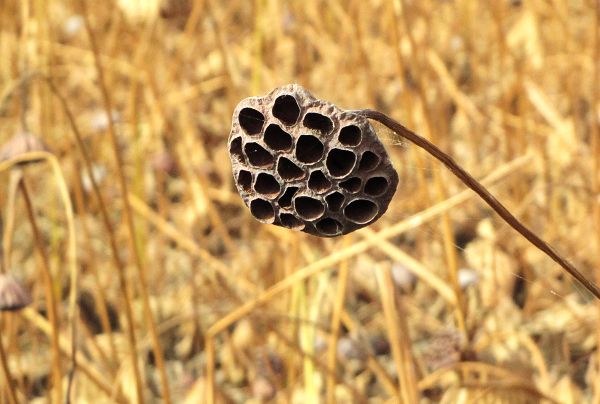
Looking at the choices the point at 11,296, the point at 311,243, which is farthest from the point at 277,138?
the point at 311,243

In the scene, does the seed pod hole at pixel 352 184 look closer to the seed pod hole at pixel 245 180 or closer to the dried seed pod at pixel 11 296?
the seed pod hole at pixel 245 180

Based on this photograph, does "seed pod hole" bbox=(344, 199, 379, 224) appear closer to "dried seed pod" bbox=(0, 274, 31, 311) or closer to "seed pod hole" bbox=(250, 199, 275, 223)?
"seed pod hole" bbox=(250, 199, 275, 223)

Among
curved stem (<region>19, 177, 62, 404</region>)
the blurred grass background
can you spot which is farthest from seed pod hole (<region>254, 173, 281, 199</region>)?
curved stem (<region>19, 177, 62, 404</region>)

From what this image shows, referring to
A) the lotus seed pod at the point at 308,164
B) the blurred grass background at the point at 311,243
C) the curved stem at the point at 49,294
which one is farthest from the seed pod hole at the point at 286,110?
the curved stem at the point at 49,294

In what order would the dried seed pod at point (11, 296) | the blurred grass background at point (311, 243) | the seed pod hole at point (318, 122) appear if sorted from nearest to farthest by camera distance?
1. the seed pod hole at point (318, 122)
2. the dried seed pod at point (11, 296)
3. the blurred grass background at point (311, 243)

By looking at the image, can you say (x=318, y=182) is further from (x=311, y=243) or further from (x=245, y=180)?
(x=311, y=243)

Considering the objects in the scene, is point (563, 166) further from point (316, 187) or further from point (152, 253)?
point (316, 187)
